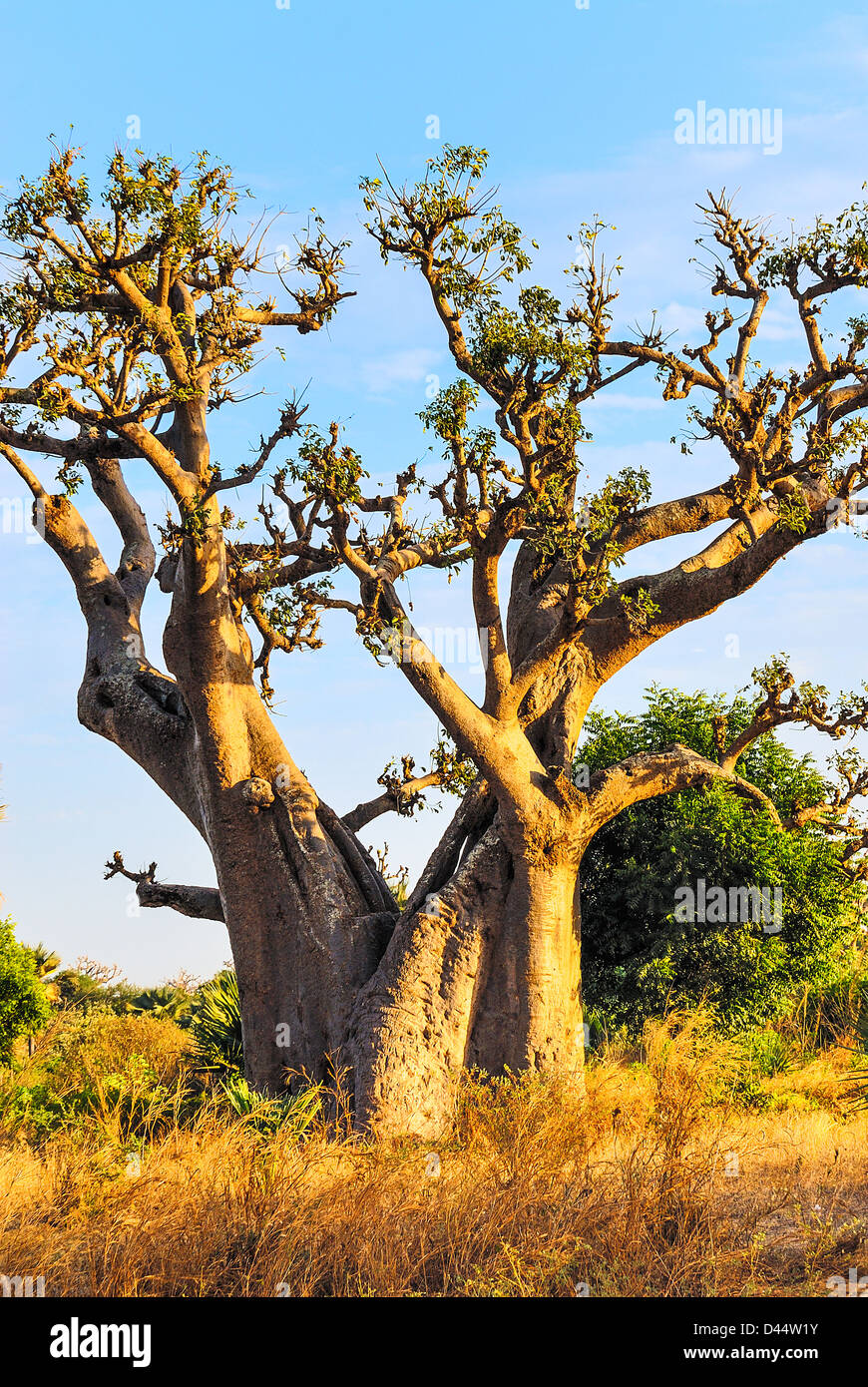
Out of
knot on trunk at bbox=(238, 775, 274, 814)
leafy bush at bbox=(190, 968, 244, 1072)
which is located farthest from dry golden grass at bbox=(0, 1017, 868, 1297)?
leafy bush at bbox=(190, 968, 244, 1072)

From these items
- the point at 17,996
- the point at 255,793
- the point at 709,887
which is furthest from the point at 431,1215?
the point at 17,996

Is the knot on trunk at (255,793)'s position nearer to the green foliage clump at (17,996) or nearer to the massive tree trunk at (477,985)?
the massive tree trunk at (477,985)

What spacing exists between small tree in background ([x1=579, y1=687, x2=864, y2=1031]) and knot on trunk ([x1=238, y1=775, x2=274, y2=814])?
381 centimetres

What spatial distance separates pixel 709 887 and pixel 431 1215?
6.37 metres

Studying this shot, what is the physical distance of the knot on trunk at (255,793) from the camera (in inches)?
412

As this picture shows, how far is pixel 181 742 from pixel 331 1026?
11.0ft

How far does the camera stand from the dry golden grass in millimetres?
5613

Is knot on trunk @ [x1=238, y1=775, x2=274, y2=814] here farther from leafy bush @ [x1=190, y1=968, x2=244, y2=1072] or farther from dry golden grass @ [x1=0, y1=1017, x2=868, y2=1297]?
dry golden grass @ [x1=0, y1=1017, x2=868, y2=1297]

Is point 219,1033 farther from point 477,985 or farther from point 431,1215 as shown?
point 431,1215

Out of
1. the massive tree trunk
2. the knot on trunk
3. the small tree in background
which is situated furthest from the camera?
the small tree in background

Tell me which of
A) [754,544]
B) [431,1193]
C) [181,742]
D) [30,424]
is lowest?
[431,1193]

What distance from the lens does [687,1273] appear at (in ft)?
19.1
